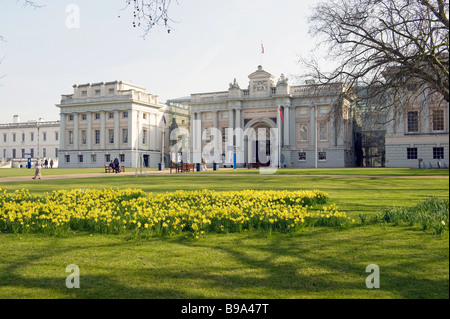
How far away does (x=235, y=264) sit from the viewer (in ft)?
18.4

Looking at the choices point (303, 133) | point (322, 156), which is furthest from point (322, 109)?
point (322, 156)

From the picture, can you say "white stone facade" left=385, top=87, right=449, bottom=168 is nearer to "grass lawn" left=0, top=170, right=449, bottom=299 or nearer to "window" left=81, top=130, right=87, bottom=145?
"grass lawn" left=0, top=170, right=449, bottom=299

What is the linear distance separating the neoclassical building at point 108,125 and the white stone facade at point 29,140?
26781mm

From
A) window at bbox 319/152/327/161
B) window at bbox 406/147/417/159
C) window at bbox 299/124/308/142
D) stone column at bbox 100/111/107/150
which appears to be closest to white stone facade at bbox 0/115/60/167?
stone column at bbox 100/111/107/150

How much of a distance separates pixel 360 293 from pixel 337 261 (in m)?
1.25

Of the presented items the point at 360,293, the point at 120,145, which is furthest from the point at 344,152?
the point at 360,293

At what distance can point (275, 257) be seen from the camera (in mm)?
5938

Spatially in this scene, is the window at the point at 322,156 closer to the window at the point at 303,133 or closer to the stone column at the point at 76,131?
the window at the point at 303,133

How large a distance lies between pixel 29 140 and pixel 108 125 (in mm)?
42211

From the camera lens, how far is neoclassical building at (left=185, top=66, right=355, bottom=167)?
6269 centimetres

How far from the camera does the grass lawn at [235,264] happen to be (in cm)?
457

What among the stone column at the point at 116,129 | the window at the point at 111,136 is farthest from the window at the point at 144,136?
the window at the point at 111,136
